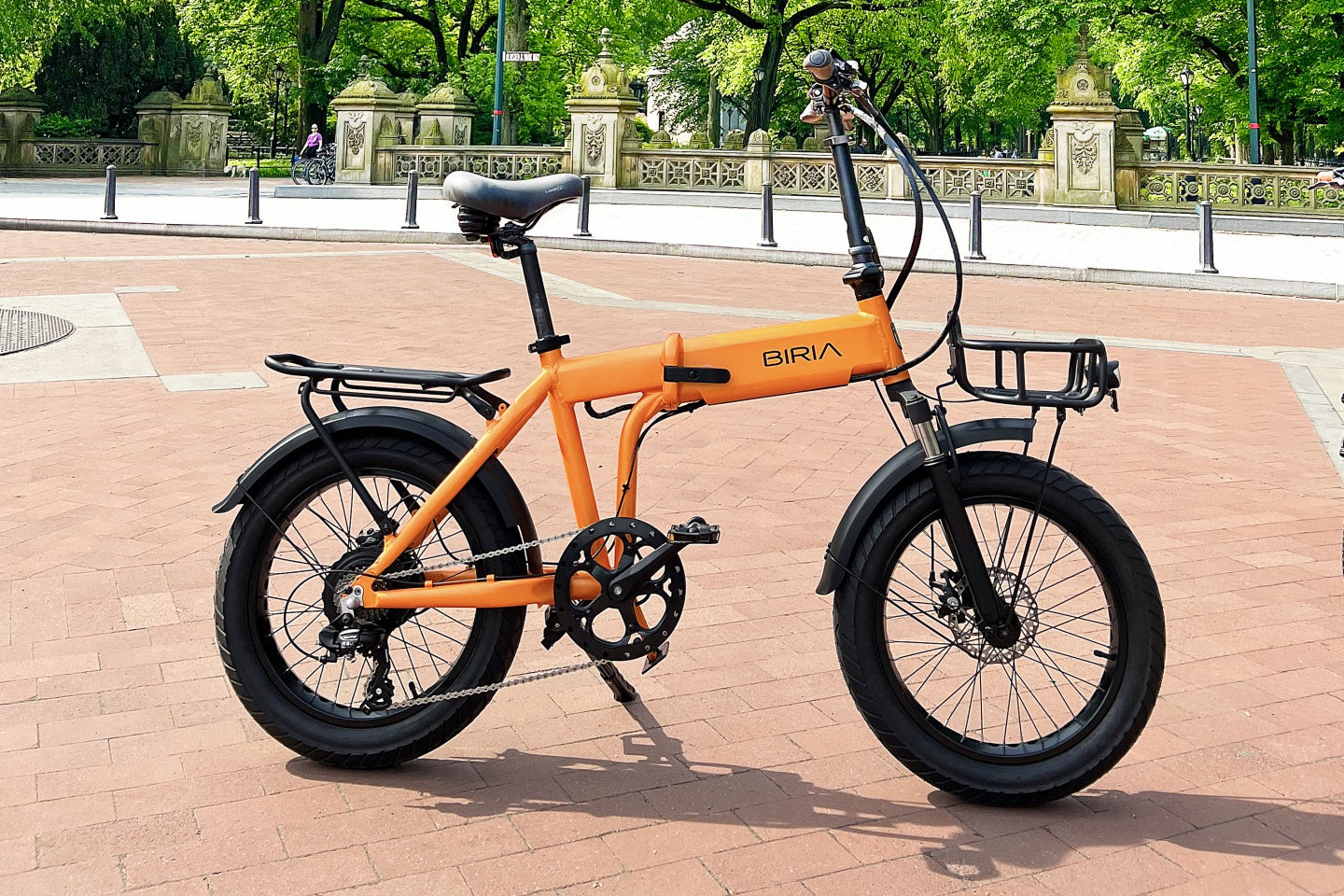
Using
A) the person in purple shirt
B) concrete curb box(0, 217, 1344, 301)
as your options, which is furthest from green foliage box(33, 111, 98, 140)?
concrete curb box(0, 217, 1344, 301)

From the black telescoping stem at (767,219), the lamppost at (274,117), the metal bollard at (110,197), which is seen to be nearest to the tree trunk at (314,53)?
the lamppost at (274,117)

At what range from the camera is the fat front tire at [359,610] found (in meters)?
3.74

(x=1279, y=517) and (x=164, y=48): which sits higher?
(x=164, y=48)

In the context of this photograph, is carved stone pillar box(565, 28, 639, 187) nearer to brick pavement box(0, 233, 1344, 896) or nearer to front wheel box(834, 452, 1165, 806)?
brick pavement box(0, 233, 1344, 896)

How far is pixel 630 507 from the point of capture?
377cm

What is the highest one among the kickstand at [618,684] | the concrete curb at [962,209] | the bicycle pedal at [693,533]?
the concrete curb at [962,209]

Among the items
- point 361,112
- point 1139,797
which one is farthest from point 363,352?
point 361,112

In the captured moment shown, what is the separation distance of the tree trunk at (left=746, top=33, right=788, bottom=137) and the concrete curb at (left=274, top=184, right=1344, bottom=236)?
41.7 ft

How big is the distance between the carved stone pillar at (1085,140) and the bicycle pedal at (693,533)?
27811 mm

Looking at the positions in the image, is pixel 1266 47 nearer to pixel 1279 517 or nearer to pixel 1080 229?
pixel 1080 229

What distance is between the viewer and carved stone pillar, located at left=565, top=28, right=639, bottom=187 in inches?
1304

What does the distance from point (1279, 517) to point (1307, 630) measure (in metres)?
1.67

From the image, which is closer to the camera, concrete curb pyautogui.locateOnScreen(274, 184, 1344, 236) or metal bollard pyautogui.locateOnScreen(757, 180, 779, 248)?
metal bollard pyautogui.locateOnScreen(757, 180, 779, 248)

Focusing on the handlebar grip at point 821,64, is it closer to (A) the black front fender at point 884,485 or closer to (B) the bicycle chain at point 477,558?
(A) the black front fender at point 884,485
